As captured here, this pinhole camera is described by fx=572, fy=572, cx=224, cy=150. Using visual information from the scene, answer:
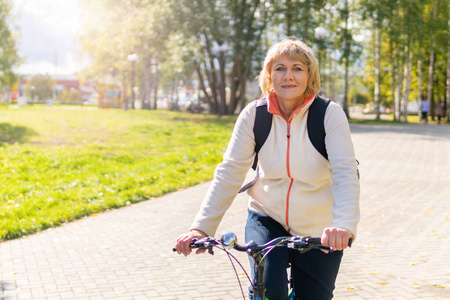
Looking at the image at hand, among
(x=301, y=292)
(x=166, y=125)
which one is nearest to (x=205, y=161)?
(x=166, y=125)

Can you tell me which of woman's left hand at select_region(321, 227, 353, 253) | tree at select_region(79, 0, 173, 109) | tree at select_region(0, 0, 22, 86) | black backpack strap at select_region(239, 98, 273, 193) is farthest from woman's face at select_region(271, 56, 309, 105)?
tree at select_region(0, 0, 22, 86)

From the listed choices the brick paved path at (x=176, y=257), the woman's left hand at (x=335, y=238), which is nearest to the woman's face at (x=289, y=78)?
the woman's left hand at (x=335, y=238)

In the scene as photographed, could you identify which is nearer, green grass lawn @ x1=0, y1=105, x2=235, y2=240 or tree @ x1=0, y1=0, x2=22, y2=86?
green grass lawn @ x1=0, y1=105, x2=235, y2=240

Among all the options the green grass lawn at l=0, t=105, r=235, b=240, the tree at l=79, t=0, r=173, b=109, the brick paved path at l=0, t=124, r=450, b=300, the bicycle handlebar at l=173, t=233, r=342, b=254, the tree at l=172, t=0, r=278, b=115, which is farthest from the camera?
the tree at l=79, t=0, r=173, b=109

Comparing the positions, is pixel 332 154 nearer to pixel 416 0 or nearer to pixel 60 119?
pixel 60 119

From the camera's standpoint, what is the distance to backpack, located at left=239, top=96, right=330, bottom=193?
102 inches

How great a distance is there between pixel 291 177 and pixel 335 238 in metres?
0.46

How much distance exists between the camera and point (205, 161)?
1359 centimetres

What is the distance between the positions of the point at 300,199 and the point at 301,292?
43 centimetres

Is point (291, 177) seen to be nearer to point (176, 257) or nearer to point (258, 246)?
point (258, 246)

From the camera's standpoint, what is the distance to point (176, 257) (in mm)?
5797

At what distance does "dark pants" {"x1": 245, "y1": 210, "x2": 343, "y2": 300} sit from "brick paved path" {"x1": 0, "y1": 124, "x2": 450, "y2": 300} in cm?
207

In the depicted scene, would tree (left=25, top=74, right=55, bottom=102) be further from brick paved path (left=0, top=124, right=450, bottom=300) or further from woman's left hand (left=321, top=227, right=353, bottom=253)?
woman's left hand (left=321, top=227, right=353, bottom=253)

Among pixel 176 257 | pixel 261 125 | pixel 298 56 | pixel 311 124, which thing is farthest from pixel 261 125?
pixel 176 257
